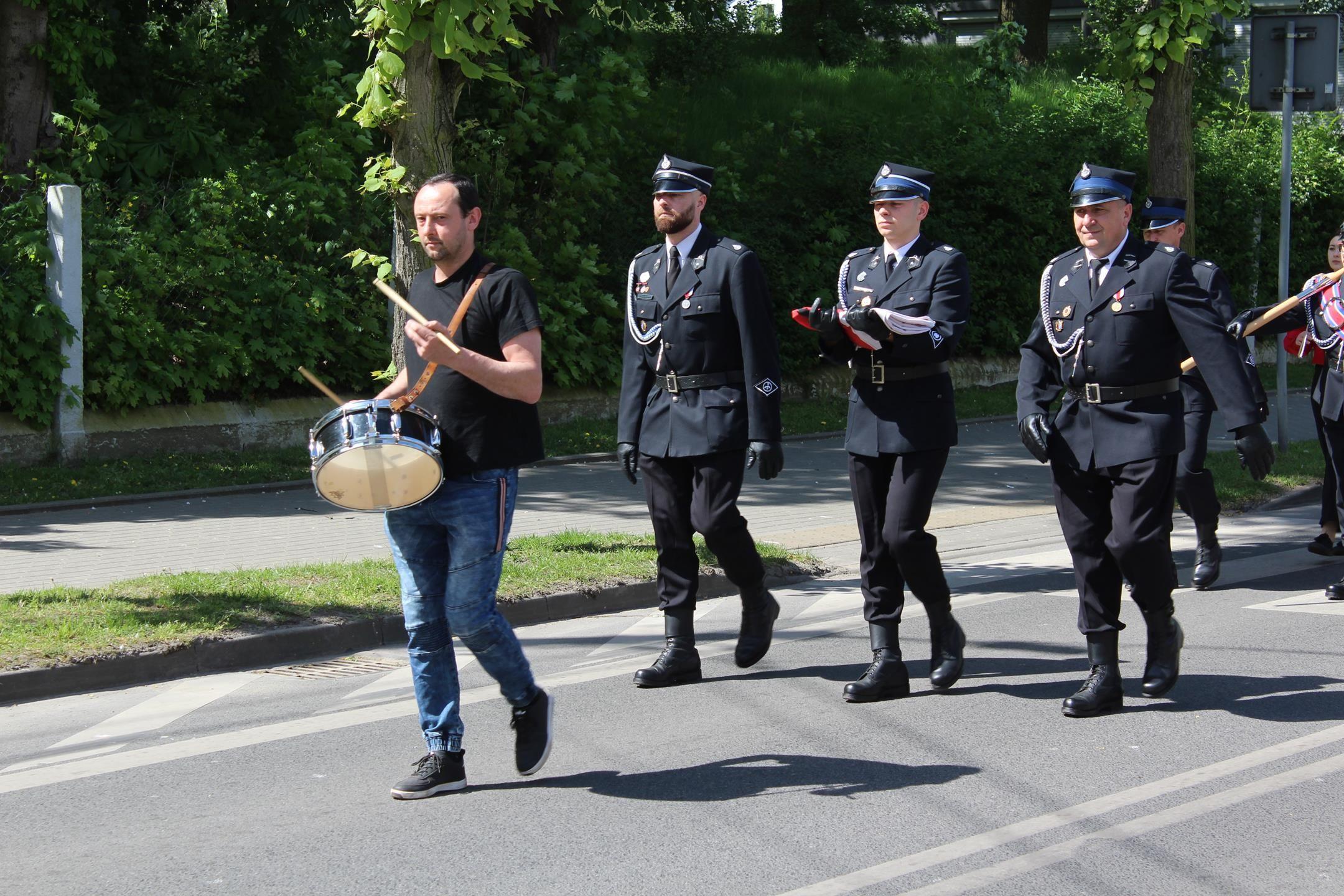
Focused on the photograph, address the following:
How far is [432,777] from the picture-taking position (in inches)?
199

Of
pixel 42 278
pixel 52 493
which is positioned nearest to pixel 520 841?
pixel 52 493

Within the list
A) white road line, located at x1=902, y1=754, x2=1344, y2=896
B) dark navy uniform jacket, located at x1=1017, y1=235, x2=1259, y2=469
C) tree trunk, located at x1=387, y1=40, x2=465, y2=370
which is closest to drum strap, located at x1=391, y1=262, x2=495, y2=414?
white road line, located at x1=902, y1=754, x2=1344, y2=896

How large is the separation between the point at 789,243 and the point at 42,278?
27.9 feet

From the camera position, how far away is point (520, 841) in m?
4.61

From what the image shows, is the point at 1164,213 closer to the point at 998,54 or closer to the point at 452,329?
the point at 452,329

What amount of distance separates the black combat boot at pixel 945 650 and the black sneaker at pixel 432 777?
215 cm

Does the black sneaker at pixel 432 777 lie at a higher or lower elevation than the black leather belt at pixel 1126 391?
lower

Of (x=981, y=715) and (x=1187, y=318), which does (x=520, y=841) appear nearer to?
(x=981, y=715)

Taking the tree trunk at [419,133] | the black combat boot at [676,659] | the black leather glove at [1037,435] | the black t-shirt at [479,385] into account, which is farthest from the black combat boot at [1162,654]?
the tree trunk at [419,133]

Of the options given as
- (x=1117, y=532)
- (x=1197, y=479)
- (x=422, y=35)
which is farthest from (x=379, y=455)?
(x=1197, y=479)

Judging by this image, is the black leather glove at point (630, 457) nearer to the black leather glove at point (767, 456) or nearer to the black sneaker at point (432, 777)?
the black leather glove at point (767, 456)

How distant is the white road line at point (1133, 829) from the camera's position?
4246 millimetres

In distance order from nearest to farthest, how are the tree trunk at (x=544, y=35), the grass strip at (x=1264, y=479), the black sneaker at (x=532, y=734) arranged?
the black sneaker at (x=532, y=734)
the grass strip at (x=1264, y=479)
the tree trunk at (x=544, y=35)

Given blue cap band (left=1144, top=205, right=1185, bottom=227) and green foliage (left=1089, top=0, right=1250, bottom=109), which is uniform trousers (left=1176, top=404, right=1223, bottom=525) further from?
green foliage (left=1089, top=0, right=1250, bottom=109)
